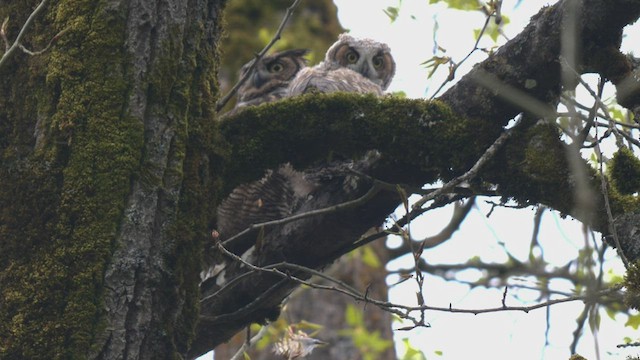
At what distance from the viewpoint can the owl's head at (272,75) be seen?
5.86 meters

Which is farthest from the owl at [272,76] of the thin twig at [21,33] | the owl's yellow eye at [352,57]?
the thin twig at [21,33]

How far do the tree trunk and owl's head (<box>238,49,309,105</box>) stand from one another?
320 centimetres

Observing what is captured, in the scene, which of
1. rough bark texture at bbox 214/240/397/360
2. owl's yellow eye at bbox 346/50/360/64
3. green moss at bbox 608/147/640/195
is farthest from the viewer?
owl's yellow eye at bbox 346/50/360/64

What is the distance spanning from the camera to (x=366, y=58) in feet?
21.6

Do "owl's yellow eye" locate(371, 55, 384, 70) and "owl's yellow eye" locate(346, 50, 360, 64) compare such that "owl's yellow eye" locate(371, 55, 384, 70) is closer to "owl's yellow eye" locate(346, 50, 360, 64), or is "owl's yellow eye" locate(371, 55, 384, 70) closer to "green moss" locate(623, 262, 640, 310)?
"owl's yellow eye" locate(346, 50, 360, 64)

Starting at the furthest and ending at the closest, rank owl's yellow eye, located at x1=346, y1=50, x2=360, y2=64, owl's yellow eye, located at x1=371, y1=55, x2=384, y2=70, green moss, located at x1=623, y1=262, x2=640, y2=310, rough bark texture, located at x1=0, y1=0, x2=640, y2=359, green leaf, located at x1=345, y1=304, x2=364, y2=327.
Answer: owl's yellow eye, located at x1=371, y1=55, x2=384, y2=70 → owl's yellow eye, located at x1=346, y1=50, x2=360, y2=64 → green leaf, located at x1=345, y1=304, x2=364, y2=327 → rough bark texture, located at x1=0, y1=0, x2=640, y2=359 → green moss, located at x1=623, y1=262, x2=640, y2=310

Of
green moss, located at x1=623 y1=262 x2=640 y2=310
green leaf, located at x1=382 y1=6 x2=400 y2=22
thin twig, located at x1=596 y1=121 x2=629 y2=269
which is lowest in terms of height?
green moss, located at x1=623 y1=262 x2=640 y2=310

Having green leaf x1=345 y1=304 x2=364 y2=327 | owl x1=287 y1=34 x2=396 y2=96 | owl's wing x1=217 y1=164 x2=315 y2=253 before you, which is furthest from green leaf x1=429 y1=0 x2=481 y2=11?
green leaf x1=345 y1=304 x2=364 y2=327

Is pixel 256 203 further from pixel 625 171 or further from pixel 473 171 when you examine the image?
pixel 625 171

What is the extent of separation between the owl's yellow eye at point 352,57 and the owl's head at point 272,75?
59 cm

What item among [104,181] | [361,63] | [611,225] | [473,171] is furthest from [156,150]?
[361,63]

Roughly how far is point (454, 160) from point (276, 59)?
336cm

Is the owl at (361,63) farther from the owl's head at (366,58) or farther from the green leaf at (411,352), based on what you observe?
the green leaf at (411,352)

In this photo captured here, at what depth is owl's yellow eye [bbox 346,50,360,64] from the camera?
654 cm
